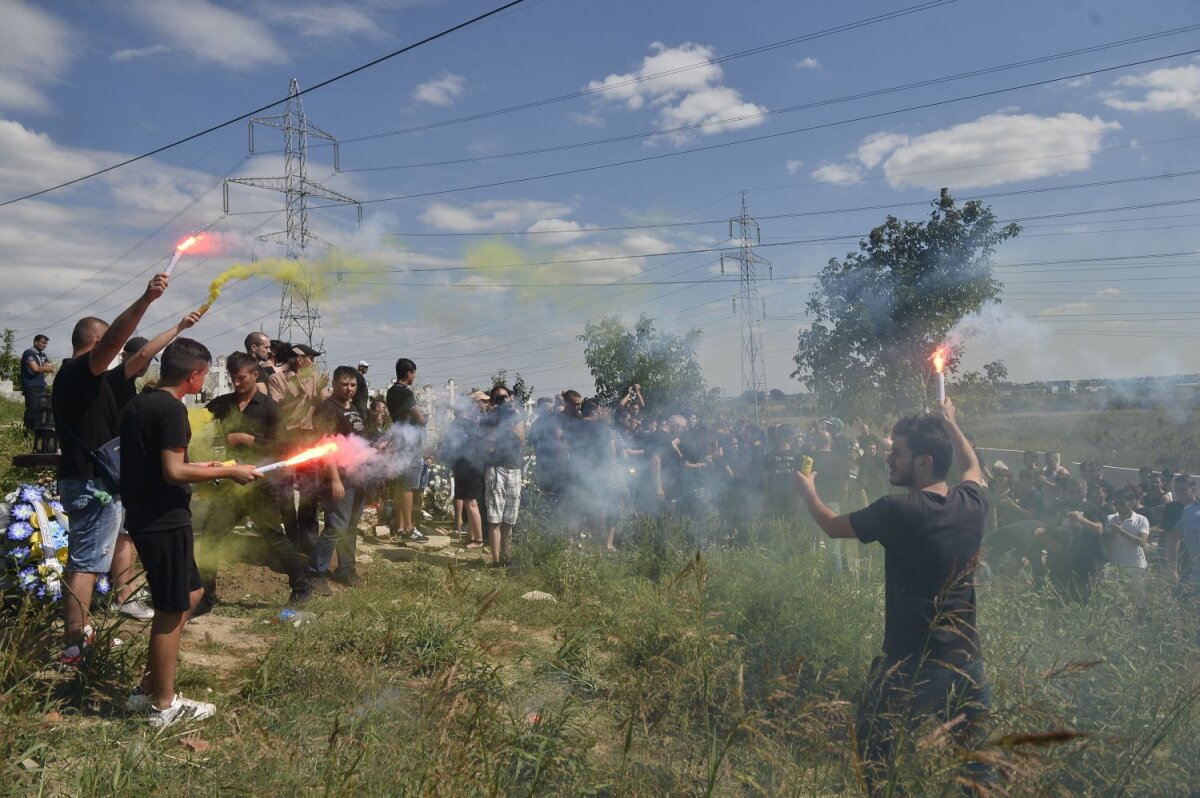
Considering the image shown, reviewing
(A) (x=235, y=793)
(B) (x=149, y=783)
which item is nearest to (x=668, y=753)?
(A) (x=235, y=793)

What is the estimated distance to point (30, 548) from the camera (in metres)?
4.20

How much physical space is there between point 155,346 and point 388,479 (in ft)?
15.3

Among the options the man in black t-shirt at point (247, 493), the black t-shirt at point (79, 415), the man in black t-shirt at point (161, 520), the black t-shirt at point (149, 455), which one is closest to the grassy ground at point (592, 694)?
the man in black t-shirt at point (161, 520)

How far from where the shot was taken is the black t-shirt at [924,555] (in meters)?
3.26

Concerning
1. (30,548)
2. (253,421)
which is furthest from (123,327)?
(253,421)

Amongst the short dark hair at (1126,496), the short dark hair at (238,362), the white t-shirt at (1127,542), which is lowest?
the white t-shirt at (1127,542)

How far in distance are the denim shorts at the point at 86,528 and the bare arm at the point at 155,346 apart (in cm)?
65

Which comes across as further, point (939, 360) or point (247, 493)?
point (247, 493)

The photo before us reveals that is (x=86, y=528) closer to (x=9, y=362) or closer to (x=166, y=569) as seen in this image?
(x=166, y=569)

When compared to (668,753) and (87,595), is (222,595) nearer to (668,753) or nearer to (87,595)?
(87,595)

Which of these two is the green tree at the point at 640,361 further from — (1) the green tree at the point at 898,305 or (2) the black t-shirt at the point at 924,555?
(2) the black t-shirt at the point at 924,555

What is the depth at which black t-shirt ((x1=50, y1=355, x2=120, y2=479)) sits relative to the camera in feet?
12.9

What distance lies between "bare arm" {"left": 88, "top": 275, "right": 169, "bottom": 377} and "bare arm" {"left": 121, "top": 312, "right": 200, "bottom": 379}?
13 centimetres

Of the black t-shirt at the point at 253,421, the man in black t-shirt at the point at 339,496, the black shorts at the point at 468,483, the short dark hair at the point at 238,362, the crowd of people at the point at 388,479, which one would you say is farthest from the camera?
the black shorts at the point at 468,483
